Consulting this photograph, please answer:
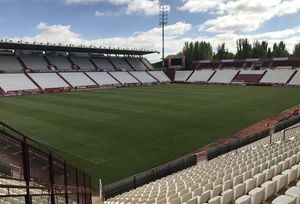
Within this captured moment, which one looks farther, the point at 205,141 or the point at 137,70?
the point at 137,70

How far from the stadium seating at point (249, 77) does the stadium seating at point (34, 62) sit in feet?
162

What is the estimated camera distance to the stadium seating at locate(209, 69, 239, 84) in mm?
88500

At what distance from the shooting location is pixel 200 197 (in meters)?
8.31

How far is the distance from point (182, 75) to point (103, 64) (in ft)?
78.9

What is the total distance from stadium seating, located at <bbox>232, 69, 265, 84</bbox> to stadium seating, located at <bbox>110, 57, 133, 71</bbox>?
1248 inches

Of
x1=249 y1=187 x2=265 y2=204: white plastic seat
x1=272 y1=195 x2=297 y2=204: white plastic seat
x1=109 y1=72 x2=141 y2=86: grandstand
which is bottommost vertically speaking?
x1=249 y1=187 x2=265 y2=204: white plastic seat

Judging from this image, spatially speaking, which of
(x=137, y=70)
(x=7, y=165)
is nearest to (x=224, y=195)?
(x=7, y=165)

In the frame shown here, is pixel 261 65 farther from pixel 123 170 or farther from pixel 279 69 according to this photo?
pixel 123 170

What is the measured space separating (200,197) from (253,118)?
27.1 metres

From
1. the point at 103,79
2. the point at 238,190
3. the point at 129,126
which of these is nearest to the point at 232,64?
the point at 103,79

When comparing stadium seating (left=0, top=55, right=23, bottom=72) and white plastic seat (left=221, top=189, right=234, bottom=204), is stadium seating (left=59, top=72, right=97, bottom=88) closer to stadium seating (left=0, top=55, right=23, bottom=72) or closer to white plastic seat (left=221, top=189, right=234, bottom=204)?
stadium seating (left=0, top=55, right=23, bottom=72)

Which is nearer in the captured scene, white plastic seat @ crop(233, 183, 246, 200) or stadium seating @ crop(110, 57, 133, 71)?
white plastic seat @ crop(233, 183, 246, 200)

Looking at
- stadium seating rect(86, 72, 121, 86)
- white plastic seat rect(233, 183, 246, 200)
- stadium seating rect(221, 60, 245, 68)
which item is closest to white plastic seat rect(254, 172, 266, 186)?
white plastic seat rect(233, 183, 246, 200)

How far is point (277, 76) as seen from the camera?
268ft
